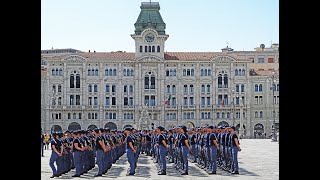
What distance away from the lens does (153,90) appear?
271 ft

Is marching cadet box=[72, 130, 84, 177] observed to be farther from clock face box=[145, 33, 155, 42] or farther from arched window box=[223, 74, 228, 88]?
arched window box=[223, 74, 228, 88]

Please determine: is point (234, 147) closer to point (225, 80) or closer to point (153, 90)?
point (153, 90)

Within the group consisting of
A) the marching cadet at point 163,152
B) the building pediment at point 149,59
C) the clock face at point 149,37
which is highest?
the clock face at point 149,37

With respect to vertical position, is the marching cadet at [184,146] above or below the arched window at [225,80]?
below

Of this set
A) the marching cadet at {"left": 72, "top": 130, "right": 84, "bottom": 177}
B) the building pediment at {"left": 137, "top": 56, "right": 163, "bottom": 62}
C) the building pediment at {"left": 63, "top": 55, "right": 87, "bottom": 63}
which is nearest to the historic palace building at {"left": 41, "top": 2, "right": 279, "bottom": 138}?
the building pediment at {"left": 137, "top": 56, "right": 163, "bottom": 62}

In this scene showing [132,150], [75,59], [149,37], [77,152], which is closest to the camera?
[77,152]

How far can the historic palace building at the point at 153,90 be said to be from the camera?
Result: 8219cm

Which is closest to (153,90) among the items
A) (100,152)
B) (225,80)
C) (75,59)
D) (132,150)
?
(225,80)

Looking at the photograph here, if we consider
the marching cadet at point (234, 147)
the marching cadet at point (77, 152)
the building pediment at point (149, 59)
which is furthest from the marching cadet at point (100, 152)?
the building pediment at point (149, 59)

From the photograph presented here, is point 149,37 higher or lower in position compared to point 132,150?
higher

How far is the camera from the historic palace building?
8219 centimetres

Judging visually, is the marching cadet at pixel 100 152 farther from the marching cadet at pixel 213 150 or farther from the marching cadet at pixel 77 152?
the marching cadet at pixel 213 150

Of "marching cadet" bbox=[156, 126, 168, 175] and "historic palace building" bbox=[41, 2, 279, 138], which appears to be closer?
"marching cadet" bbox=[156, 126, 168, 175]
